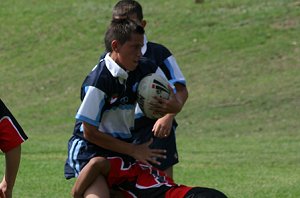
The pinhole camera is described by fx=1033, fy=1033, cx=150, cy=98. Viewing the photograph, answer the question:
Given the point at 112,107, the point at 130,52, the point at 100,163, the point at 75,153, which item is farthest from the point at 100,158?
the point at 130,52

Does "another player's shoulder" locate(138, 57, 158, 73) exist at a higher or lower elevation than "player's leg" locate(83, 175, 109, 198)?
higher

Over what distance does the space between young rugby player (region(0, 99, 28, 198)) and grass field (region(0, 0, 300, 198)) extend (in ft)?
13.8

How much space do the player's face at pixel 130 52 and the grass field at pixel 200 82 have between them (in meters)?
3.81

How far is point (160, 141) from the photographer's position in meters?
8.32

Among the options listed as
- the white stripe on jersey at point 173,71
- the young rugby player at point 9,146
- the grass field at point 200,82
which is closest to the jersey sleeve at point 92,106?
the young rugby player at point 9,146

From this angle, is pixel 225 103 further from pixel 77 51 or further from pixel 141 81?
pixel 141 81

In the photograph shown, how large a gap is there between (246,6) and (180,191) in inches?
998

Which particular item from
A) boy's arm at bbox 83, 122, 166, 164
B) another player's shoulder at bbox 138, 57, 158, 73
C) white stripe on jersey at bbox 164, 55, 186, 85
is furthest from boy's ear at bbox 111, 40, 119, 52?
white stripe on jersey at bbox 164, 55, 186, 85

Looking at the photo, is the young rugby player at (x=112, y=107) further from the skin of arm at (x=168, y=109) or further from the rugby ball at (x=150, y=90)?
the skin of arm at (x=168, y=109)

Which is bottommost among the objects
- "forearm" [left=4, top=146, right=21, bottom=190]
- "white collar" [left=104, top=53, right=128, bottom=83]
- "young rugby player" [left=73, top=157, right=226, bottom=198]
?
"young rugby player" [left=73, top=157, right=226, bottom=198]

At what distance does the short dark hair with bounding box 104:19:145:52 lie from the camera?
7137mm

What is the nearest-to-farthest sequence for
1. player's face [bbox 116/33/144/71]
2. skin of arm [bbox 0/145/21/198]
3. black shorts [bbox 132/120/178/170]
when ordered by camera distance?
skin of arm [bbox 0/145/21/198], player's face [bbox 116/33/144/71], black shorts [bbox 132/120/178/170]

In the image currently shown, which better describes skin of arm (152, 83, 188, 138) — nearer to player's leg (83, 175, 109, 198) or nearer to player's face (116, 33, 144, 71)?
player's face (116, 33, 144, 71)

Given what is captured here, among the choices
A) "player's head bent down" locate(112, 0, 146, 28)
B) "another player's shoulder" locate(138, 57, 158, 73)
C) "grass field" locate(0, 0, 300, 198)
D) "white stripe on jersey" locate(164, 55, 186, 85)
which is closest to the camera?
"another player's shoulder" locate(138, 57, 158, 73)
